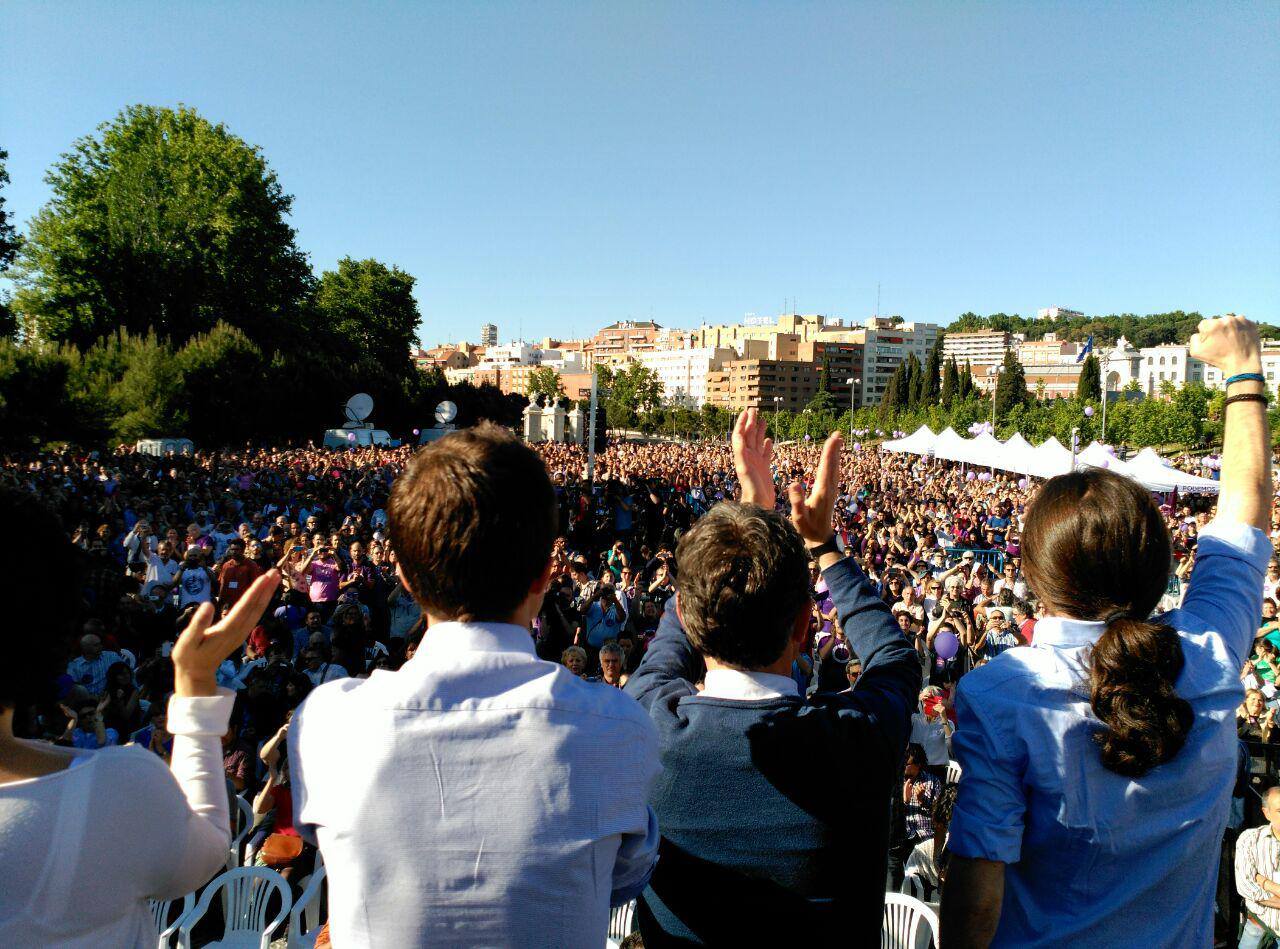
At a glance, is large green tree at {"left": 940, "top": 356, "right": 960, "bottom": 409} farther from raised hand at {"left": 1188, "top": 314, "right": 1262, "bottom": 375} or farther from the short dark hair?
the short dark hair

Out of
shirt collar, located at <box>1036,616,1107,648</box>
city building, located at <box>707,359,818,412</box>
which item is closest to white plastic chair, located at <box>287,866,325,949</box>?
shirt collar, located at <box>1036,616,1107,648</box>

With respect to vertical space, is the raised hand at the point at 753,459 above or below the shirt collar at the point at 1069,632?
above

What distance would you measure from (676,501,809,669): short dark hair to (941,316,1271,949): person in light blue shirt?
0.33m

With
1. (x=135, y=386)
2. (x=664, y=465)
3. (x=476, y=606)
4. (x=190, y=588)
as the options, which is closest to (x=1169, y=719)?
(x=476, y=606)

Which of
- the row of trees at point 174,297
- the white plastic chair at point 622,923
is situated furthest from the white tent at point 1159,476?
the row of trees at point 174,297

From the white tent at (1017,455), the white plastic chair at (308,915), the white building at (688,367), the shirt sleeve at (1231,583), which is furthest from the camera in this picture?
the white building at (688,367)

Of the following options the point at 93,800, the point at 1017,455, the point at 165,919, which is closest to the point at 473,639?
the point at 93,800

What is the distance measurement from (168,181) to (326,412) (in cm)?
1026

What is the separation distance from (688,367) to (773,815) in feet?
465

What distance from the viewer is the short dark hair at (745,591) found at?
1274 mm

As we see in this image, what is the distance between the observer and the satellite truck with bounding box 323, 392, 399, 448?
31184 millimetres

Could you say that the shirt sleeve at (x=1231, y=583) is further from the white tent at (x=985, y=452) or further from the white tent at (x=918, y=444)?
the white tent at (x=918, y=444)

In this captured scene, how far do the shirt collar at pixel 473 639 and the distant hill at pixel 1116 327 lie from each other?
151 metres

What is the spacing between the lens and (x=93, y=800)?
39.9 inches
